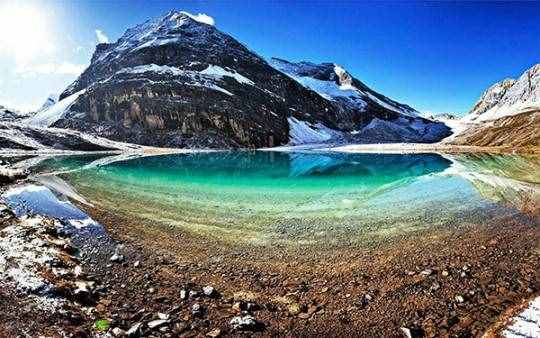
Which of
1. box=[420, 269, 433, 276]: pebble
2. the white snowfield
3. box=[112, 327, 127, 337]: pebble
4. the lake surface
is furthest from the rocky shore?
the lake surface

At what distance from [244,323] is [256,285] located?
3403 millimetres

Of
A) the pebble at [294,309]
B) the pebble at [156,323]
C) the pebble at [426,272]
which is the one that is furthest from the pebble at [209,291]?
the pebble at [426,272]

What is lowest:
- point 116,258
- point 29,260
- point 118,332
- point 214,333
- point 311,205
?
point 214,333

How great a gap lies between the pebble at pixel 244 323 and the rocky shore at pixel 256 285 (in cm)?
4

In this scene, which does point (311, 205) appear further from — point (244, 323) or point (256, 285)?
point (244, 323)

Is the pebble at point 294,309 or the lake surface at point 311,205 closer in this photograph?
the pebble at point 294,309

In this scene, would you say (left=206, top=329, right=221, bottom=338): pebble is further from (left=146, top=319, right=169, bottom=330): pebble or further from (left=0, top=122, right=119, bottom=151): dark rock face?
(left=0, top=122, right=119, bottom=151): dark rock face

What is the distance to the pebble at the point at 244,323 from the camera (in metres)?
12.7

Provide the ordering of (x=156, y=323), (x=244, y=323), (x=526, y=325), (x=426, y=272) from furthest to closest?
(x=426, y=272), (x=244, y=323), (x=156, y=323), (x=526, y=325)

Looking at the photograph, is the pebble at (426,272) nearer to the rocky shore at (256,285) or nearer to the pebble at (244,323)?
the rocky shore at (256,285)

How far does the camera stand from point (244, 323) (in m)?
12.8

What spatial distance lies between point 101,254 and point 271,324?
10836 mm

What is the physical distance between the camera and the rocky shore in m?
12.6

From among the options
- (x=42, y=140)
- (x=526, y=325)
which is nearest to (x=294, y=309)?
(x=526, y=325)
